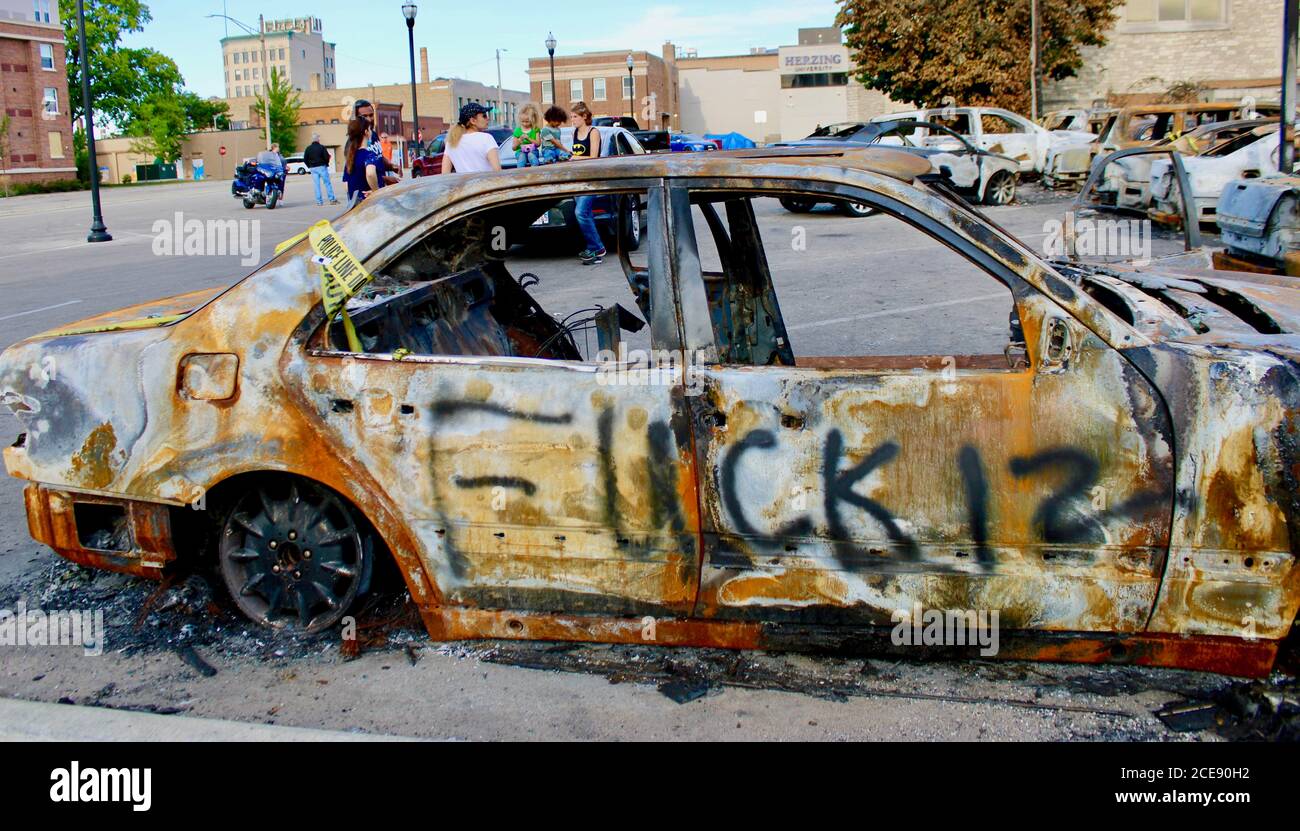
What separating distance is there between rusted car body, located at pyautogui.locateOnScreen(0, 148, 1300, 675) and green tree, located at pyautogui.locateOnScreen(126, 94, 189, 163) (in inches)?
3034

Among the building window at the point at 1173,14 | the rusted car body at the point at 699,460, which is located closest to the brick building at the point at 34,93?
the building window at the point at 1173,14


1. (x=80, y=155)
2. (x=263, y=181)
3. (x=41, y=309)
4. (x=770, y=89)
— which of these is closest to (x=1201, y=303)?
(x=41, y=309)

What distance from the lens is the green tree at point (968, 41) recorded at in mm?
30062

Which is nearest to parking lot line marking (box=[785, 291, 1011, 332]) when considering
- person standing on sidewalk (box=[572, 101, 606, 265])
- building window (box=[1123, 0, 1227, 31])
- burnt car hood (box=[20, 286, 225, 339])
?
person standing on sidewalk (box=[572, 101, 606, 265])

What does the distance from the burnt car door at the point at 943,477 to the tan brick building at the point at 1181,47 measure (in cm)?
3430

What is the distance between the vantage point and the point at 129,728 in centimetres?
316

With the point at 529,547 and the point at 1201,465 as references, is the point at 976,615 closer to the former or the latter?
the point at 1201,465

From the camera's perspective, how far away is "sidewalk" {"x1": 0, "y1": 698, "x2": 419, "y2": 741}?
309cm

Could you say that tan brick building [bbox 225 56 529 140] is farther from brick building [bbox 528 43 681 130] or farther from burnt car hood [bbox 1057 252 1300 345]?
burnt car hood [bbox 1057 252 1300 345]

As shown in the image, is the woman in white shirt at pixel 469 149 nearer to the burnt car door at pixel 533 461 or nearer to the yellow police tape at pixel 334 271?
the yellow police tape at pixel 334 271
